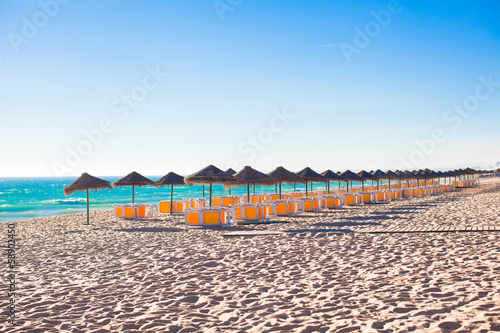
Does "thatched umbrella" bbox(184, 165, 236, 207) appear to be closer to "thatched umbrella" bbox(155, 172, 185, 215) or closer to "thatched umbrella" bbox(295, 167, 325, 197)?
"thatched umbrella" bbox(155, 172, 185, 215)

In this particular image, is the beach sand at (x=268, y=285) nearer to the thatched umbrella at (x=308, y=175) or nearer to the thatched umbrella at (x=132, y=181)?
the thatched umbrella at (x=132, y=181)

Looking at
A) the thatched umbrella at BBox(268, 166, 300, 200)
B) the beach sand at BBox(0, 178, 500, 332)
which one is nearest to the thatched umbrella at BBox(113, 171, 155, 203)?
the thatched umbrella at BBox(268, 166, 300, 200)

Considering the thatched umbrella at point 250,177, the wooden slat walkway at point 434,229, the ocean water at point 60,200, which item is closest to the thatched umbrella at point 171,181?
the thatched umbrella at point 250,177

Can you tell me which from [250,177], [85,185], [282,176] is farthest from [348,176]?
[85,185]

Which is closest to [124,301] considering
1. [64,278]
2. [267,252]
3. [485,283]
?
[64,278]

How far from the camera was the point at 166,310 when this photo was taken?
389 cm

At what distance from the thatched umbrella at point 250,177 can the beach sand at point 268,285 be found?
5.53 m

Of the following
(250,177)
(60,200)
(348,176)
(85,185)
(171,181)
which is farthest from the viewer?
(60,200)

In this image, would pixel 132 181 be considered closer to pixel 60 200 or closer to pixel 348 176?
pixel 348 176

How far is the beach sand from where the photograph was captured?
11.4 feet

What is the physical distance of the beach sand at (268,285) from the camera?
3.47 meters

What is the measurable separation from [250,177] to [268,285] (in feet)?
29.3

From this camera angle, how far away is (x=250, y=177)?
13531 millimetres

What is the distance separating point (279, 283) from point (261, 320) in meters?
1.23
